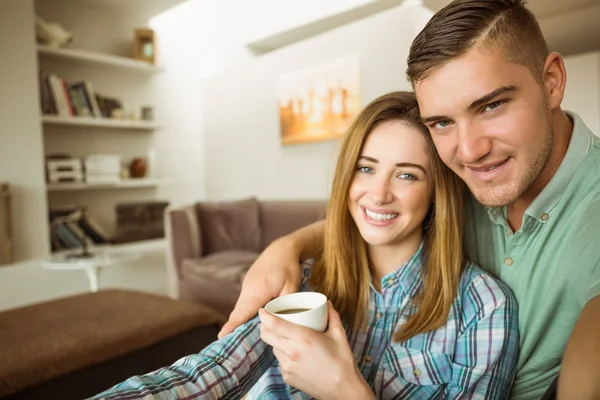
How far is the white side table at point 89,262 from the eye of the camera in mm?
2357

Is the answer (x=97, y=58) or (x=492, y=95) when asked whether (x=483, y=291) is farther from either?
(x=97, y=58)

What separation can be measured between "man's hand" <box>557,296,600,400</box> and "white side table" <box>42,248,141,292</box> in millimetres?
2383

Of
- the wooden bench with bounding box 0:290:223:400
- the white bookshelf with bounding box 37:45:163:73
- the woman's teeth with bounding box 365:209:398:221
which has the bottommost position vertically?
the wooden bench with bounding box 0:290:223:400

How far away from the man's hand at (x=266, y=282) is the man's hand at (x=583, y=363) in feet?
1.45

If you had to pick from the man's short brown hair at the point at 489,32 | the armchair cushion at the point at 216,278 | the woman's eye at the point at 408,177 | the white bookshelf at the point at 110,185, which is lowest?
the armchair cushion at the point at 216,278

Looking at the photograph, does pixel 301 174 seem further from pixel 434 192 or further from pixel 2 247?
pixel 434 192

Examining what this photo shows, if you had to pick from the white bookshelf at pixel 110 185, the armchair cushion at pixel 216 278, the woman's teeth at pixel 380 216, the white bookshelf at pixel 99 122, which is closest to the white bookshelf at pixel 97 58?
the white bookshelf at pixel 99 122

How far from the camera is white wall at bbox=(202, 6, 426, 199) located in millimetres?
2670

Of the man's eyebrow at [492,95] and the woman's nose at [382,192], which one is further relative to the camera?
the woman's nose at [382,192]

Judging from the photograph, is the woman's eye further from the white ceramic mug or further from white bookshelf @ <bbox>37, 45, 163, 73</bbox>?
white bookshelf @ <bbox>37, 45, 163, 73</bbox>

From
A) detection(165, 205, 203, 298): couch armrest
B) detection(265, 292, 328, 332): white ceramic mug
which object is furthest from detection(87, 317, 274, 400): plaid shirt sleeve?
detection(165, 205, 203, 298): couch armrest

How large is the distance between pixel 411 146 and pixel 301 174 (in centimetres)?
252

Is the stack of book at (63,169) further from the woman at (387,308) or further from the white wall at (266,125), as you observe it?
the woman at (387,308)

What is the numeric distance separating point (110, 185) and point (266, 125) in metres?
1.32
